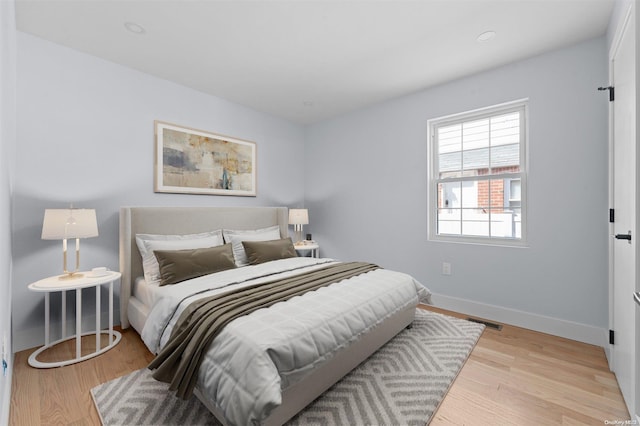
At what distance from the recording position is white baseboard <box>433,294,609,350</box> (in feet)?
8.10

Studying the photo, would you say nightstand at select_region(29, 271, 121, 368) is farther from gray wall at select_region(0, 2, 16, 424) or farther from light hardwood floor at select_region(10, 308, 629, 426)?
gray wall at select_region(0, 2, 16, 424)

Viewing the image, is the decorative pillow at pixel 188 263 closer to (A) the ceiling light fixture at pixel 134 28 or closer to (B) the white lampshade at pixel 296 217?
(B) the white lampshade at pixel 296 217

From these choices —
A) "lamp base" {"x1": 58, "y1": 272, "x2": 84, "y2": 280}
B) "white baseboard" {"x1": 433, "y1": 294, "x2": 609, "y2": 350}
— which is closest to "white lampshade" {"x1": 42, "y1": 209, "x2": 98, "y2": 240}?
"lamp base" {"x1": 58, "y1": 272, "x2": 84, "y2": 280}

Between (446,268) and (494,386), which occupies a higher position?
(446,268)

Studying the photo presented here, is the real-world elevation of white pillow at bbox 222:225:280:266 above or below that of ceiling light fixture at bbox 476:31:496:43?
below

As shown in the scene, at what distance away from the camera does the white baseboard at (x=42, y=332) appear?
7.68 feet

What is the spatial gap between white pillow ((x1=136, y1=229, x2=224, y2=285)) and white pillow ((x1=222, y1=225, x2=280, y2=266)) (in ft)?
0.77

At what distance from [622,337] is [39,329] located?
423 centimetres

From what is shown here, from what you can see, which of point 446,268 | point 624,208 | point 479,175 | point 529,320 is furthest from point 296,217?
point 624,208

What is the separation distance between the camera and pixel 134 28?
231cm

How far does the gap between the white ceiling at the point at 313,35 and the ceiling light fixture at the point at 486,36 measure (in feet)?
0.15

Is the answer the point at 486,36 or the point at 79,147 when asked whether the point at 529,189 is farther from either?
the point at 79,147

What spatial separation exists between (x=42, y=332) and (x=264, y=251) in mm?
1957

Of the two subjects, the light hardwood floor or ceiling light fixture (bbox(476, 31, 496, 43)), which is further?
ceiling light fixture (bbox(476, 31, 496, 43))
